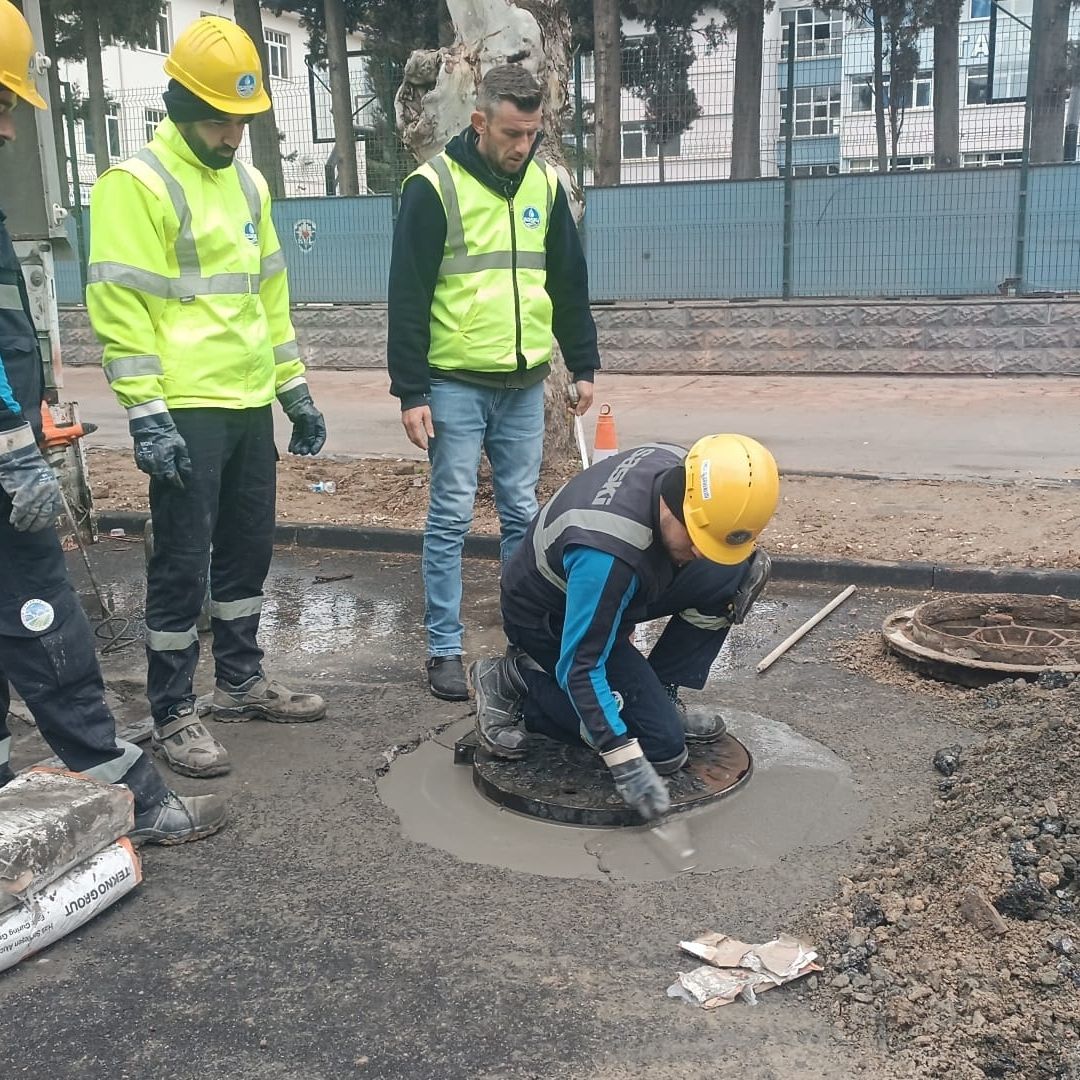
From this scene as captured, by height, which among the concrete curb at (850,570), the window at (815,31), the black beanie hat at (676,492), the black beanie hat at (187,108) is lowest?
the concrete curb at (850,570)

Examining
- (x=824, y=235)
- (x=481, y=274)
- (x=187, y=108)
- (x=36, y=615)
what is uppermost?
(x=187, y=108)

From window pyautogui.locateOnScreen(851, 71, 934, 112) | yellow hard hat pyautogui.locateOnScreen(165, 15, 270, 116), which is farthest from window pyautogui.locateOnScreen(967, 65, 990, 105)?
yellow hard hat pyautogui.locateOnScreen(165, 15, 270, 116)

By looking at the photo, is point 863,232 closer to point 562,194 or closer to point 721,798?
point 562,194

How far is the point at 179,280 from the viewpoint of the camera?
12.2 ft

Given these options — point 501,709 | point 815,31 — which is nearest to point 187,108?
point 501,709

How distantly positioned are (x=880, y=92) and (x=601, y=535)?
15595 millimetres

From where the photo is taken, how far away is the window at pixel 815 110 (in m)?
13.0

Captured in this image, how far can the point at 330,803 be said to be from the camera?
3658 mm

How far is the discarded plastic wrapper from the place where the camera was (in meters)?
2.61

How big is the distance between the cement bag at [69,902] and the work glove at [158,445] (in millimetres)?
1112

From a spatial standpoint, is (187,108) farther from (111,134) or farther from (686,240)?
(111,134)

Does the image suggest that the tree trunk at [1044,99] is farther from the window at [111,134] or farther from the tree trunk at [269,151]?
the window at [111,134]

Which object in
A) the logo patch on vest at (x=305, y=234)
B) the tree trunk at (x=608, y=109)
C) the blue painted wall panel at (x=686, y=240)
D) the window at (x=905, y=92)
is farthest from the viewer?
the tree trunk at (x=608, y=109)

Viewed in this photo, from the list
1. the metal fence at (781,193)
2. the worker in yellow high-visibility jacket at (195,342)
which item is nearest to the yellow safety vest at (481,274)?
the worker in yellow high-visibility jacket at (195,342)
